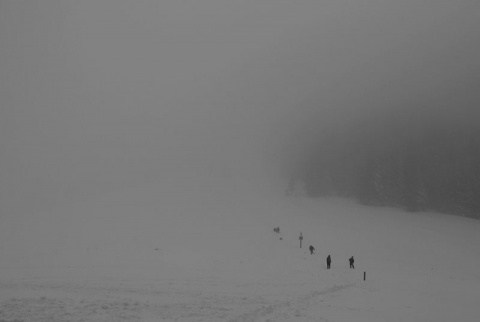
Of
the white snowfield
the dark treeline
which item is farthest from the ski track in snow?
the dark treeline

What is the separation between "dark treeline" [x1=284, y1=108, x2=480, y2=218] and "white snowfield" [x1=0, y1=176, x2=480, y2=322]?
7202 millimetres

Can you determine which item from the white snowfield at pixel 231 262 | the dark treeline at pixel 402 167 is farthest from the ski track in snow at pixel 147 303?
the dark treeline at pixel 402 167

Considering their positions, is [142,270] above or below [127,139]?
below

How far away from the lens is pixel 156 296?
19.9 meters

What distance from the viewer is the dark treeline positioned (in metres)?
67.6

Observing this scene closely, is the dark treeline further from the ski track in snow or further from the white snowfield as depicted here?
the ski track in snow

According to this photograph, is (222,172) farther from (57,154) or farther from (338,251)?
(57,154)

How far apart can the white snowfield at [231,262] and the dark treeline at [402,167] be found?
7.20m

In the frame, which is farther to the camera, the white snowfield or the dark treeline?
the dark treeline

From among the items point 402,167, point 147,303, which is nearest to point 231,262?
point 147,303

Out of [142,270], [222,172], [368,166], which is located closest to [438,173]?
[368,166]

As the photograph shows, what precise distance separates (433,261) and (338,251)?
36.9 ft

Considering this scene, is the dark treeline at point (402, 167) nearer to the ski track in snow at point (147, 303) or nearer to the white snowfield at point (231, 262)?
the white snowfield at point (231, 262)

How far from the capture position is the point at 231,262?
1248 inches
